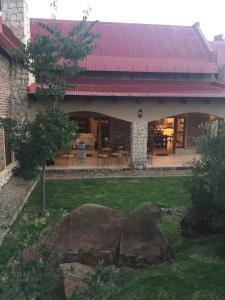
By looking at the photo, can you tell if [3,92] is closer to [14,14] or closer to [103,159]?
[14,14]

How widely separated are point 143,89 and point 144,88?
306 millimetres

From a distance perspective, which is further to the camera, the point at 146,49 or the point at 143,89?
the point at 146,49

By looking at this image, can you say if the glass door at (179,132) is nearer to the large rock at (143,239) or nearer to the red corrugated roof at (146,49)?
the red corrugated roof at (146,49)

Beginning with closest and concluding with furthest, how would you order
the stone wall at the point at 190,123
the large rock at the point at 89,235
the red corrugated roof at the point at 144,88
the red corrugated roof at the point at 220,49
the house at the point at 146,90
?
the large rock at the point at 89,235 → the red corrugated roof at the point at 144,88 → the house at the point at 146,90 → the stone wall at the point at 190,123 → the red corrugated roof at the point at 220,49

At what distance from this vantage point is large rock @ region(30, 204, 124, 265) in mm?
6863

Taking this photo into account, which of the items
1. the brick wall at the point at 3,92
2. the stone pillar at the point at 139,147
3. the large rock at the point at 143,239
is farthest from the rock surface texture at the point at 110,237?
the stone pillar at the point at 139,147

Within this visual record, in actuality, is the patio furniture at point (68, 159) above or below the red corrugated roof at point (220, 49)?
below

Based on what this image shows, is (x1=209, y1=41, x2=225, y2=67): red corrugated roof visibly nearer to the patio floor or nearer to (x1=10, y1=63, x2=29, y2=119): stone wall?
the patio floor

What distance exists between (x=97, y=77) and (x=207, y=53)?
6899 mm

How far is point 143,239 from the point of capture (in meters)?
7.08

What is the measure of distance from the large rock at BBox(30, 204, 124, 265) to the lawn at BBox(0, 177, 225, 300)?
18.9 inches

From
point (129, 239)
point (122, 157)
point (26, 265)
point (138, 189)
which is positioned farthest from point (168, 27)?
point (26, 265)

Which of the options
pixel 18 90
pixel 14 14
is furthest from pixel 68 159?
pixel 14 14

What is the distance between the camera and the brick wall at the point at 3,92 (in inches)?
504
